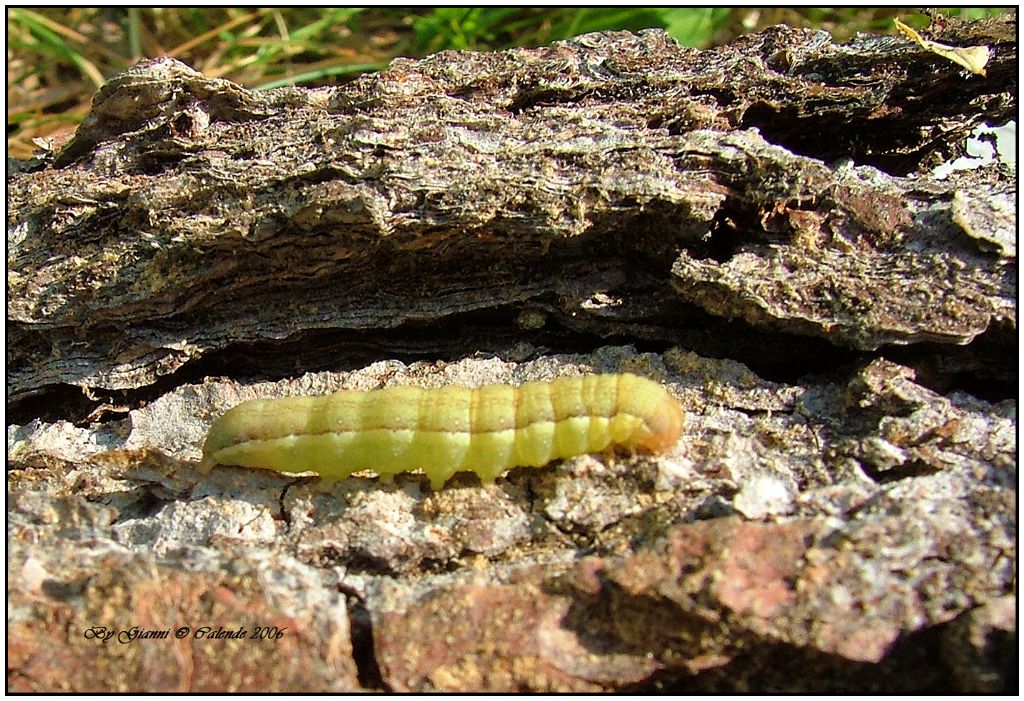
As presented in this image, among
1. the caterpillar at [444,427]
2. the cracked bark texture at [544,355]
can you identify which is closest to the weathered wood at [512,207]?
the cracked bark texture at [544,355]

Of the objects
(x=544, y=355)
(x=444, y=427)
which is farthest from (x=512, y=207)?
(x=444, y=427)

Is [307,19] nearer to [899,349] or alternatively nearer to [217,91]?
[217,91]

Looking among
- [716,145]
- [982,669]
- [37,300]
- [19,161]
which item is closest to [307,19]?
[19,161]

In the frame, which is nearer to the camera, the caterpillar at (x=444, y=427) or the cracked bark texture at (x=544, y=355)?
the cracked bark texture at (x=544, y=355)

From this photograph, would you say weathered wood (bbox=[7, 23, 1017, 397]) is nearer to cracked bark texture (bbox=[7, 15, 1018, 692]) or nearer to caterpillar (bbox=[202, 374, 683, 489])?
cracked bark texture (bbox=[7, 15, 1018, 692])

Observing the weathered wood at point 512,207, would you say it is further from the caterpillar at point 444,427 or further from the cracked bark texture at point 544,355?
the caterpillar at point 444,427
